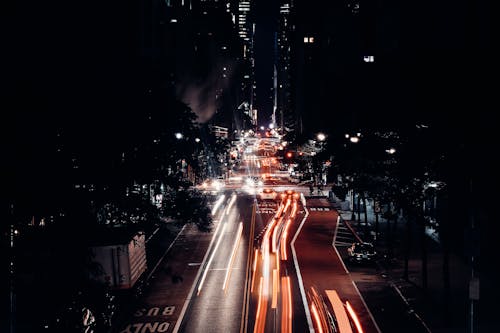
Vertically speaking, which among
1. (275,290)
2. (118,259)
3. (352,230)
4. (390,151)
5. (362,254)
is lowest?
(275,290)

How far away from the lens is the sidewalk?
66.6ft

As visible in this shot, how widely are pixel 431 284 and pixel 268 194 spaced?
141 feet

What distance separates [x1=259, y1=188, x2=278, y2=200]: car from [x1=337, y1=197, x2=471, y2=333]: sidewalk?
82.1 feet

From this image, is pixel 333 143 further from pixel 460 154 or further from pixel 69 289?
pixel 69 289

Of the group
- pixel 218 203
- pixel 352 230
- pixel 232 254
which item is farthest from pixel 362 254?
pixel 218 203

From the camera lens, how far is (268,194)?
68375mm

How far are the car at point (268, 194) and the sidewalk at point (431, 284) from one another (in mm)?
25021

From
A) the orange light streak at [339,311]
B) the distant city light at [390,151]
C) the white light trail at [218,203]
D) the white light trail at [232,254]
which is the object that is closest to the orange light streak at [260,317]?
the orange light streak at [339,311]

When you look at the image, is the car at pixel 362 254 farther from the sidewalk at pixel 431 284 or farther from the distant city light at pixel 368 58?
the distant city light at pixel 368 58

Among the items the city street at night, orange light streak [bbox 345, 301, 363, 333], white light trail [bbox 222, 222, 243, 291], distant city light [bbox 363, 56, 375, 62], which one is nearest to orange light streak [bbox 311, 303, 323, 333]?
the city street at night

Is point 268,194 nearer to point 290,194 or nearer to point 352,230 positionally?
point 290,194

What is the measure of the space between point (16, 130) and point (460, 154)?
47.1 feet

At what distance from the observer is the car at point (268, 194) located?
64750 millimetres

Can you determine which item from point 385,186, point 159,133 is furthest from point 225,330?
point 385,186
